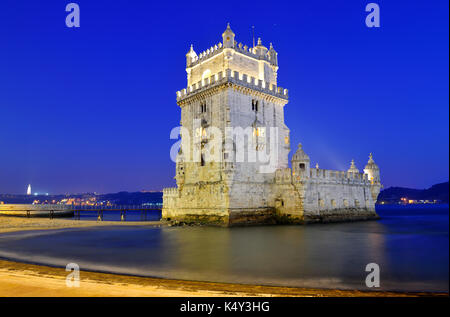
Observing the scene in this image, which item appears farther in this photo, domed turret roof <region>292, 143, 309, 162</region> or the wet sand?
domed turret roof <region>292, 143, 309, 162</region>

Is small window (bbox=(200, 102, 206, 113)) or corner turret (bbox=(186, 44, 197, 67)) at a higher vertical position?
corner turret (bbox=(186, 44, 197, 67))

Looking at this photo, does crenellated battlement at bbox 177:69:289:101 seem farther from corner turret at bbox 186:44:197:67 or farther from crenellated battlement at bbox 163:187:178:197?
crenellated battlement at bbox 163:187:178:197

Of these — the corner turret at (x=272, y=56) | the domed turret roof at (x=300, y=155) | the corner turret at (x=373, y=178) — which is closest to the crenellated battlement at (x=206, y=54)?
the corner turret at (x=272, y=56)

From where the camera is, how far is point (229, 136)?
3259 cm

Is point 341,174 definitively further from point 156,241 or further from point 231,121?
point 156,241

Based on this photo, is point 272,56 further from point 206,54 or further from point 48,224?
point 48,224

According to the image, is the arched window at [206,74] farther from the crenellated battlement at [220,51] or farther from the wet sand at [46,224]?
the wet sand at [46,224]

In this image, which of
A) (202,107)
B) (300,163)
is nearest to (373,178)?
(300,163)

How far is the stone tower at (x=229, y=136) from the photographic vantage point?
3281cm

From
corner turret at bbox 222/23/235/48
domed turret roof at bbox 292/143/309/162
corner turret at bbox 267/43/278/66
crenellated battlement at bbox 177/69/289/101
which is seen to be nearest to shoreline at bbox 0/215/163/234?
crenellated battlement at bbox 177/69/289/101

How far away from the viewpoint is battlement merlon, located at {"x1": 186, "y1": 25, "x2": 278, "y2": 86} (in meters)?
34.6

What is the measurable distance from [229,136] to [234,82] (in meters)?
5.85
